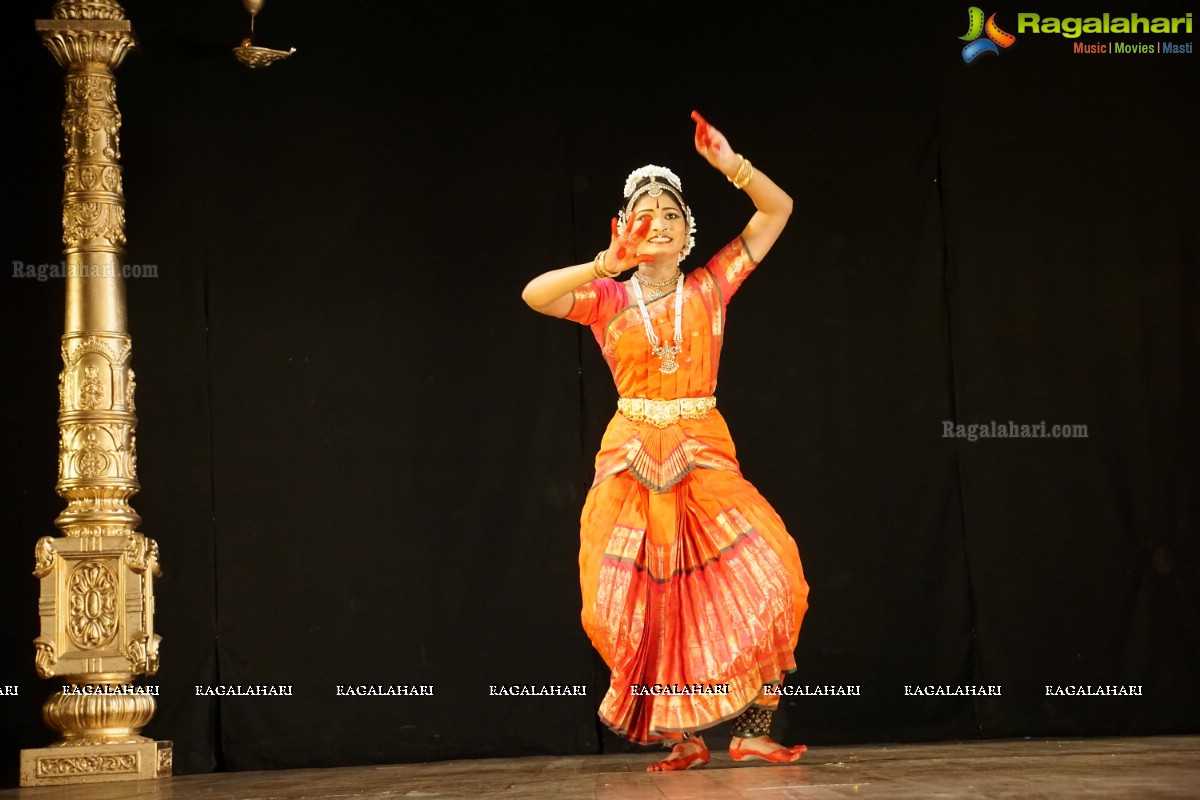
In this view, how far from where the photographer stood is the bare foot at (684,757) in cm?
382

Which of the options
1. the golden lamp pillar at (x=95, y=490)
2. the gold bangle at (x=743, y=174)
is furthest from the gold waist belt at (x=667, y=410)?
the golden lamp pillar at (x=95, y=490)

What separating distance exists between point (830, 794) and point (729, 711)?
2.67ft

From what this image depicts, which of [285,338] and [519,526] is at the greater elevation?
[285,338]

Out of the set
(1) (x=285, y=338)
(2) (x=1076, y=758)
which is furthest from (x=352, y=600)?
(2) (x=1076, y=758)

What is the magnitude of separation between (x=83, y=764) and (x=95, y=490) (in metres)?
0.87

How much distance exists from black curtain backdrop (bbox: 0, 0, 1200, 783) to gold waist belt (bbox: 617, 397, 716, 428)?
1.02 m

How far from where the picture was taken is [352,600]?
16.1 feet

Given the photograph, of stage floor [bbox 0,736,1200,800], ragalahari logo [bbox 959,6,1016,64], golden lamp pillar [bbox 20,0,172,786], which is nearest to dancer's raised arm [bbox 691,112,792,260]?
stage floor [bbox 0,736,1200,800]

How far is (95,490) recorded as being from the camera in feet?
15.0

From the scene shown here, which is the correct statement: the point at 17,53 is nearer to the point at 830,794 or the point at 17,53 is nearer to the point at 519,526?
the point at 519,526

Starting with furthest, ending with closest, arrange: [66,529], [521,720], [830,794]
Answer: [521,720] → [66,529] → [830,794]

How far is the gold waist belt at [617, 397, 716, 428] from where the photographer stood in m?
3.97

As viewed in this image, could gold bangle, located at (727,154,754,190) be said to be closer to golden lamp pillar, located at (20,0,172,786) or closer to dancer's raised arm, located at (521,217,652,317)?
dancer's raised arm, located at (521,217,652,317)

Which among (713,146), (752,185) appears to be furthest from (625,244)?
(752,185)
